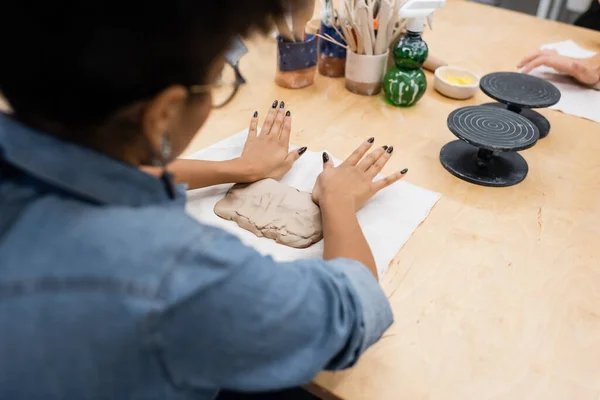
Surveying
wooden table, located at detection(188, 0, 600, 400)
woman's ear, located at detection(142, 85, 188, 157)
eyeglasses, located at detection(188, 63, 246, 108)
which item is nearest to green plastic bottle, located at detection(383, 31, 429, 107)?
wooden table, located at detection(188, 0, 600, 400)

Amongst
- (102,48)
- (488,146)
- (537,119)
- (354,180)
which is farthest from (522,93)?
(102,48)

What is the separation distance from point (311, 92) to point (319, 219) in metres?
0.55

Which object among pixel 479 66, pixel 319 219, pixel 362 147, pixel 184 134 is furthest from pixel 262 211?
pixel 479 66

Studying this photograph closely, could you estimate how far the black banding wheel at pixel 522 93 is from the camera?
3.76ft

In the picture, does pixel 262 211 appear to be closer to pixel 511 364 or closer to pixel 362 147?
pixel 362 147

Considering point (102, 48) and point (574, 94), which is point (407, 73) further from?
point (102, 48)

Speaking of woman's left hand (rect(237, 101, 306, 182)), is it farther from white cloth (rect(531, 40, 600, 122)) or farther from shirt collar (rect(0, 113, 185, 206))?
white cloth (rect(531, 40, 600, 122))

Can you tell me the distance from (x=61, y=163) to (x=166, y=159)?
4.4 inches

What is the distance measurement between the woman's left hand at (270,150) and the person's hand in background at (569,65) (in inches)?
29.3

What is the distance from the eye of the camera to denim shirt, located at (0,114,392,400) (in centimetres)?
44

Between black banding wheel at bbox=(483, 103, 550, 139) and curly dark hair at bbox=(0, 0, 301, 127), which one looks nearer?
curly dark hair at bbox=(0, 0, 301, 127)

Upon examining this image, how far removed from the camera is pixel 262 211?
889 millimetres

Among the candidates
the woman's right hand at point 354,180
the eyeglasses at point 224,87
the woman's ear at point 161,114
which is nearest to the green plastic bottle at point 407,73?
the woman's right hand at point 354,180

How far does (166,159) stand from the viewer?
0.56 meters
